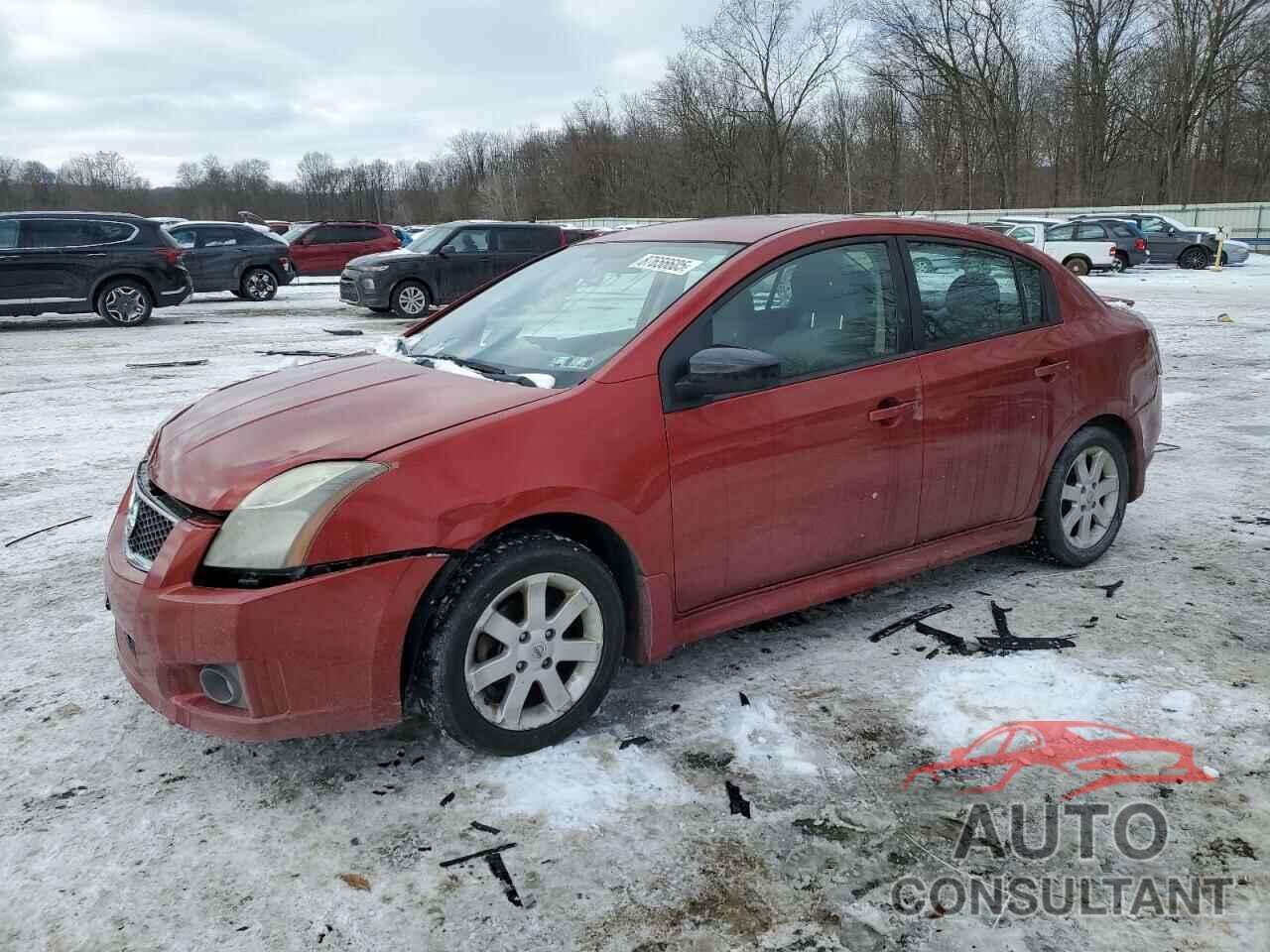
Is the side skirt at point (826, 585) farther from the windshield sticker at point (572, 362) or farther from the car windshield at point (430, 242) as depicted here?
the car windshield at point (430, 242)

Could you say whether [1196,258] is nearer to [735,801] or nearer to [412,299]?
[412,299]

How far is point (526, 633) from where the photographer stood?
9.21 feet

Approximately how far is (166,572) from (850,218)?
107 inches

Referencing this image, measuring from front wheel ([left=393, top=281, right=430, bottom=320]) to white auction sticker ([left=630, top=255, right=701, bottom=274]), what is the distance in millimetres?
13606

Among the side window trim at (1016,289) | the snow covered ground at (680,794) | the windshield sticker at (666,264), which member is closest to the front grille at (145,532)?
the snow covered ground at (680,794)

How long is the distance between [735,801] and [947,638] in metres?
1.42

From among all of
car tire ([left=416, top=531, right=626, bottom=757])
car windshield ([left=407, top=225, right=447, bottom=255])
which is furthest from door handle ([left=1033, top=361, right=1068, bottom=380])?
car windshield ([left=407, top=225, right=447, bottom=255])

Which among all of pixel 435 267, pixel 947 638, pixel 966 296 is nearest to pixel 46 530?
pixel 947 638

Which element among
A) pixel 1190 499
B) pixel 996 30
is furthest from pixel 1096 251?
pixel 996 30

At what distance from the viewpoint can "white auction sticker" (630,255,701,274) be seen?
3.43 metres

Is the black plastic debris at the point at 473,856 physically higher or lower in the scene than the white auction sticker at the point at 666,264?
lower

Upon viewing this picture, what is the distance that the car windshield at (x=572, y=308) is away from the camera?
326 cm

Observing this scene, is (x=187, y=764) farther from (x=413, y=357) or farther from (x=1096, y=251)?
(x=1096, y=251)

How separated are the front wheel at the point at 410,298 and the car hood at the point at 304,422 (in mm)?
13546
